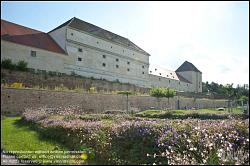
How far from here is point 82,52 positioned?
34344 mm

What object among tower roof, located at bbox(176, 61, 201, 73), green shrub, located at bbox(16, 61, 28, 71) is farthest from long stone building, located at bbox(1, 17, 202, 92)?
tower roof, located at bbox(176, 61, 201, 73)

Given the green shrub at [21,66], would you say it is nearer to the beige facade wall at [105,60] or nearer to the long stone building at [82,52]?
the long stone building at [82,52]

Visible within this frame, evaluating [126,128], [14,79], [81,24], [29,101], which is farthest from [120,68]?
[126,128]

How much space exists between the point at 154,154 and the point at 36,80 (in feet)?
66.2

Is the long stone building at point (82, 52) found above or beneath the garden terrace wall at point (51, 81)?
above

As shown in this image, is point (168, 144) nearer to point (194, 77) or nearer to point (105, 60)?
point (105, 60)

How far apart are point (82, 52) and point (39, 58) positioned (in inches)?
311

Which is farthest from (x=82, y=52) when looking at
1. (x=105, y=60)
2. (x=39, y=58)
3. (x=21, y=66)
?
(x=21, y=66)

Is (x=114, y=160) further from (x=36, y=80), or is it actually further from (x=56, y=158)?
(x=36, y=80)

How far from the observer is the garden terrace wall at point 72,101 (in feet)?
50.7

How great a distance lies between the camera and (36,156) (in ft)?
18.3

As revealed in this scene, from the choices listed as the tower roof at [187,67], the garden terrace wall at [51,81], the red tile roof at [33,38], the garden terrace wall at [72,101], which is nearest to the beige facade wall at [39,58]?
the red tile roof at [33,38]

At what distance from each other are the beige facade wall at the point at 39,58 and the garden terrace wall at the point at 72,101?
7365mm

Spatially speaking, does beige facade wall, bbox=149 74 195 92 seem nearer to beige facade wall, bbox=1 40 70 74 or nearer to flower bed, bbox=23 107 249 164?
beige facade wall, bbox=1 40 70 74
